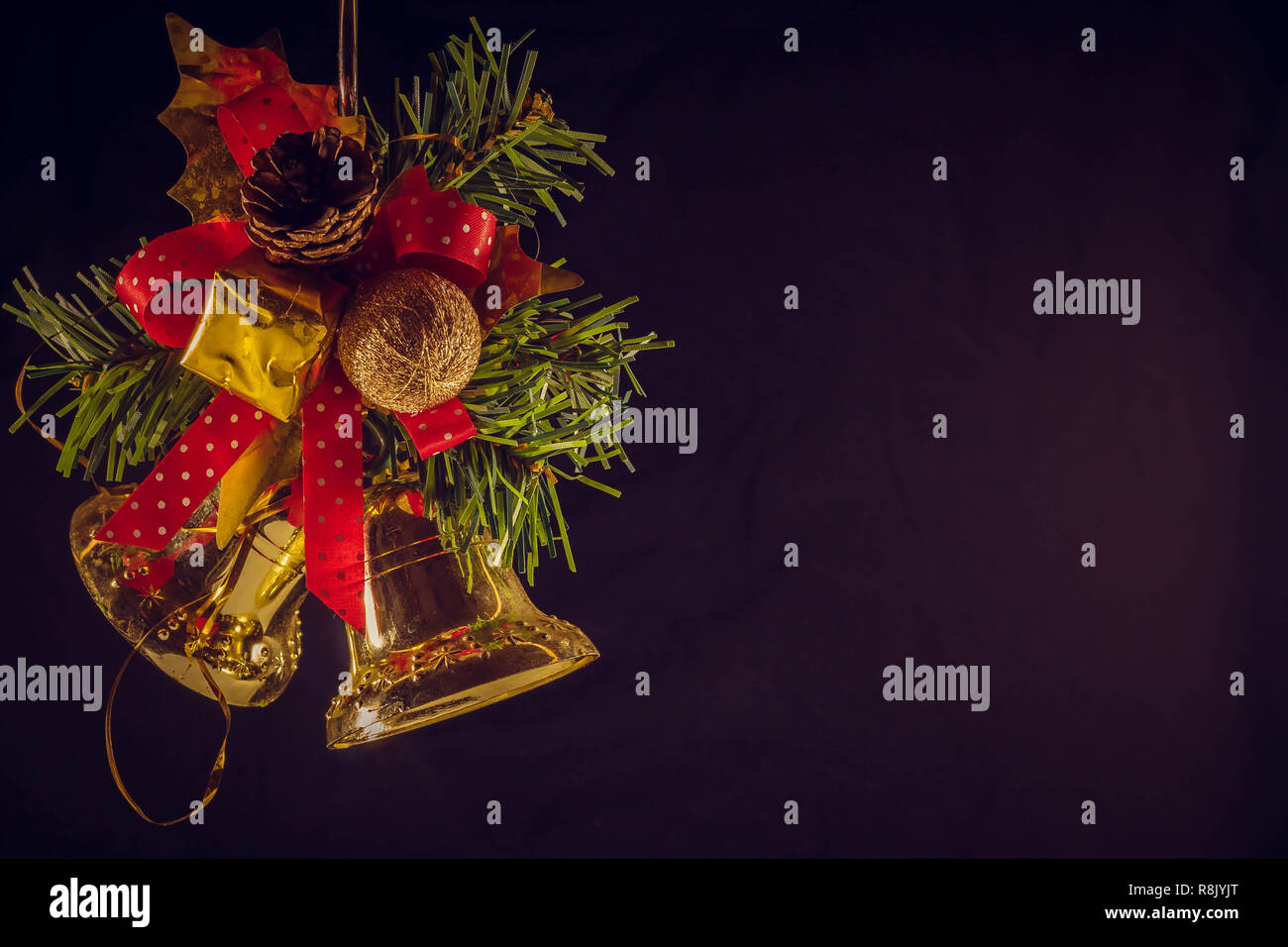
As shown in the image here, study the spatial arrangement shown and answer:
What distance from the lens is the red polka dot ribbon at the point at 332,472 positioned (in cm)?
46

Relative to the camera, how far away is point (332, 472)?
1.50ft

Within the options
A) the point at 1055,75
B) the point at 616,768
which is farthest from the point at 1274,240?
the point at 616,768

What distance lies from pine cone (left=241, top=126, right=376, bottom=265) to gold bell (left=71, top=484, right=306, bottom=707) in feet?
0.52

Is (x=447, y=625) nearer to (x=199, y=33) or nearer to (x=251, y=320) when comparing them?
(x=251, y=320)

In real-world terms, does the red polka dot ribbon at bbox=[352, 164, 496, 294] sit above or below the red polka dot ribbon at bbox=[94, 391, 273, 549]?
above

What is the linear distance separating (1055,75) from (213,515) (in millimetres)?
908
